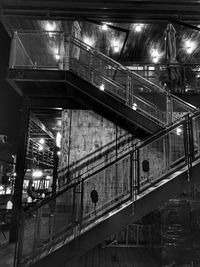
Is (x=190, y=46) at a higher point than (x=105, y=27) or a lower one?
higher

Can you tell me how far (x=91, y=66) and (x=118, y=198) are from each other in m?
4.17

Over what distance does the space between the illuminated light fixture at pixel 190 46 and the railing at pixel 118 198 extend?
20.9 ft

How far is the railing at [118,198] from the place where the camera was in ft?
17.7

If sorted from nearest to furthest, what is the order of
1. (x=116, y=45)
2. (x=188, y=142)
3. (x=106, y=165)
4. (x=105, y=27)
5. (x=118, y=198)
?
(x=188, y=142)
(x=106, y=165)
(x=118, y=198)
(x=105, y=27)
(x=116, y=45)

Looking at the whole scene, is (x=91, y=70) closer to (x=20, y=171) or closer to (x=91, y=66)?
(x=91, y=66)

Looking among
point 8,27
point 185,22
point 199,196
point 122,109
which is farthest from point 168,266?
point 8,27

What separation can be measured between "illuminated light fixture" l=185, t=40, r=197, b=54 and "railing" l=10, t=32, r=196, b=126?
14.1 feet

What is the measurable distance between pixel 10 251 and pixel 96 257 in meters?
2.54

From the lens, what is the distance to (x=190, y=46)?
433 inches

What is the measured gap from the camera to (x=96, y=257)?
7.07 meters

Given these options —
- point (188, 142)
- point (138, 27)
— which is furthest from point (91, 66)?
point (188, 142)

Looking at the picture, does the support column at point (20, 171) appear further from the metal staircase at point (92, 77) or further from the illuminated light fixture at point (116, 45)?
the illuminated light fixture at point (116, 45)

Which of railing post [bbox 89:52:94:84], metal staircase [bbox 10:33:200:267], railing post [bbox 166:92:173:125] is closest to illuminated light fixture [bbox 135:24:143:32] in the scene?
metal staircase [bbox 10:33:200:267]

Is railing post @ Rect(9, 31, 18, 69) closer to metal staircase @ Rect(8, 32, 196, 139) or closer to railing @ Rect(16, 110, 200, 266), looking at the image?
metal staircase @ Rect(8, 32, 196, 139)
